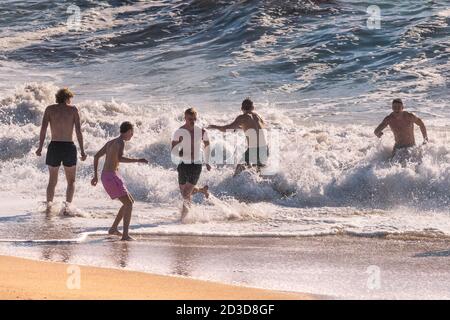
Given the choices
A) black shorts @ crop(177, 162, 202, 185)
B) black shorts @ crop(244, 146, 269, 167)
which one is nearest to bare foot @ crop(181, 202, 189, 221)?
black shorts @ crop(177, 162, 202, 185)

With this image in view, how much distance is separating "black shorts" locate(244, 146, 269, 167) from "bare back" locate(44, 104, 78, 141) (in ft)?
9.76

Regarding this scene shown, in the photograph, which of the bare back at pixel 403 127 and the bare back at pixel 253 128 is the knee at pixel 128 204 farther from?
the bare back at pixel 403 127

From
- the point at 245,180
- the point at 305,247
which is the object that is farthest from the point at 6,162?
the point at 305,247

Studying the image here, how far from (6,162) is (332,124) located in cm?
630

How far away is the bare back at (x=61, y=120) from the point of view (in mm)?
11219

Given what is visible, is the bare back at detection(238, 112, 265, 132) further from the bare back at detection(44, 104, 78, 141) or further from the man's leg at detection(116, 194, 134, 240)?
the man's leg at detection(116, 194, 134, 240)

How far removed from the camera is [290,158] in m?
14.4

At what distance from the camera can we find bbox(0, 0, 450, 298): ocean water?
11.3m

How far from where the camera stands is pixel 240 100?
20.7 m

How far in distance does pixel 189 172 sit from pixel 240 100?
990cm

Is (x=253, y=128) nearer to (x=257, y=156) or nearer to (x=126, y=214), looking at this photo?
(x=257, y=156)

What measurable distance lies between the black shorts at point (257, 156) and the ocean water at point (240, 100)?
0.21 metres

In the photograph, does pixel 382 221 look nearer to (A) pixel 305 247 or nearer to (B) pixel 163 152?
(A) pixel 305 247

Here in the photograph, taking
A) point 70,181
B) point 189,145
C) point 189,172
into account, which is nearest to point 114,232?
point 189,172
